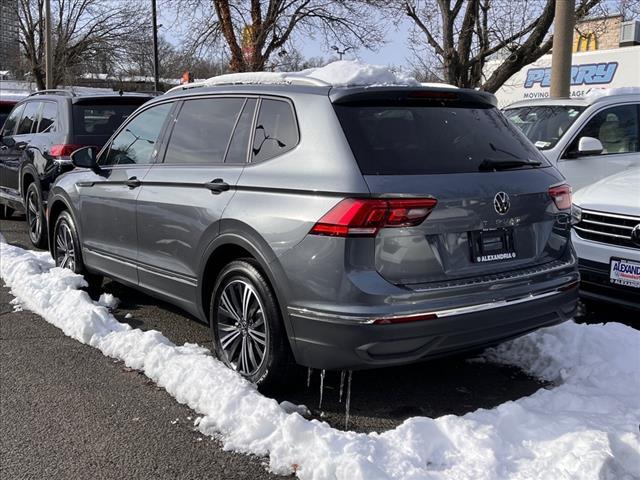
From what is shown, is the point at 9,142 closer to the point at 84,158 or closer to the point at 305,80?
the point at 84,158

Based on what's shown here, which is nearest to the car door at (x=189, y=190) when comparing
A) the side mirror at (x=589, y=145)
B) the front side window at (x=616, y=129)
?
the side mirror at (x=589, y=145)

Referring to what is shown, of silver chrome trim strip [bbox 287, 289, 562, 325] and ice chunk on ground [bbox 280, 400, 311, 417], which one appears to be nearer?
silver chrome trim strip [bbox 287, 289, 562, 325]

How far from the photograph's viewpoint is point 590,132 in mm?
7418

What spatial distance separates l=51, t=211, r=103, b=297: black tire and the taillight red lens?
4077 millimetres

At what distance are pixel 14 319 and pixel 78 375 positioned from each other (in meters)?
1.54

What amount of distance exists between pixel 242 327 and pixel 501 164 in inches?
69.9

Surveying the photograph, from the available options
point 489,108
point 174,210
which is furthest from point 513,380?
point 174,210

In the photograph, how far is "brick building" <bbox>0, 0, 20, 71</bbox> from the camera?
32.0m

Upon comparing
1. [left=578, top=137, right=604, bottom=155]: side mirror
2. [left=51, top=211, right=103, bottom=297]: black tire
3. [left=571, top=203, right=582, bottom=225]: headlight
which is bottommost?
[left=51, top=211, right=103, bottom=297]: black tire

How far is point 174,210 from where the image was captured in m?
4.48

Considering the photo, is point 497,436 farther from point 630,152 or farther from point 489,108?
point 630,152

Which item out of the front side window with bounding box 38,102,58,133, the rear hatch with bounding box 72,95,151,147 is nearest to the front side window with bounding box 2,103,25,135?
the front side window with bounding box 38,102,58,133

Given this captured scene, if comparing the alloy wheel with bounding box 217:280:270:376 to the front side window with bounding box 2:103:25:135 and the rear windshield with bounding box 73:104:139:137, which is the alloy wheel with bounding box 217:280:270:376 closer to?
the rear windshield with bounding box 73:104:139:137

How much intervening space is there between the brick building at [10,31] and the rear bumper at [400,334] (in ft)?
111
